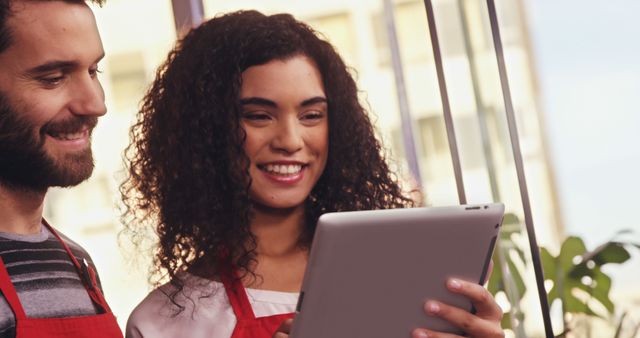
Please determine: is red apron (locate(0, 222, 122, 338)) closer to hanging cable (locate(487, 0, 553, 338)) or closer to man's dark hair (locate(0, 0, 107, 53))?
man's dark hair (locate(0, 0, 107, 53))

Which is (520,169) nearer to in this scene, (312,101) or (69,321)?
(312,101)

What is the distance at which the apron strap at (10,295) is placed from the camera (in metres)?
Answer: 1.36

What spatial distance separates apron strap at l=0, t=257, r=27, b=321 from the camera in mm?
1359

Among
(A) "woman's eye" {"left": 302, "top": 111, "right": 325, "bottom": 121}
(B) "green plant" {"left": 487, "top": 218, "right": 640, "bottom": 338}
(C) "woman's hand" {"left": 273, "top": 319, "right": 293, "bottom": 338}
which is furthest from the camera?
(B) "green plant" {"left": 487, "top": 218, "right": 640, "bottom": 338}

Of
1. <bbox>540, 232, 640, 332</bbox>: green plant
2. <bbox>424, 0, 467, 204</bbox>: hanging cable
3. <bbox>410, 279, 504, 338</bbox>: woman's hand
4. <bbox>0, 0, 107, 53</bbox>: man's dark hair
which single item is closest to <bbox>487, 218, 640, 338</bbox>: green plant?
<bbox>540, 232, 640, 332</bbox>: green plant

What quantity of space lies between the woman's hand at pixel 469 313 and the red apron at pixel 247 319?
1.11ft

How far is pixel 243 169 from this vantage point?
5.01 feet

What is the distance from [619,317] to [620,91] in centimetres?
330

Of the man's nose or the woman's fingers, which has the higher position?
the man's nose

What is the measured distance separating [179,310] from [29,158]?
13.7 inches

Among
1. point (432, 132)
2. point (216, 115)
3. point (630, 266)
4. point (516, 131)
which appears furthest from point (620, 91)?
point (216, 115)

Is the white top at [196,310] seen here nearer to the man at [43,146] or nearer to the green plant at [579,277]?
the man at [43,146]

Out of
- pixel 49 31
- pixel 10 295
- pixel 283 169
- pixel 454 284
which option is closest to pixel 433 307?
pixel 454 284

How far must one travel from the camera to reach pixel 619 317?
2.38m
